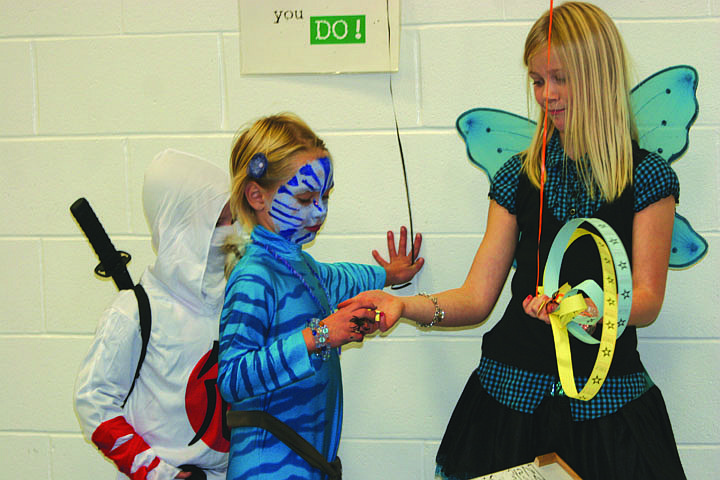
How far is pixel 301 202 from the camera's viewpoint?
1.36 meters

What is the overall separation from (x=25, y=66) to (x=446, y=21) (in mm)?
1122

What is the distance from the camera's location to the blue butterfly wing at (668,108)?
5.35 ft

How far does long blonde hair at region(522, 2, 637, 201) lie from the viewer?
4.40 ft

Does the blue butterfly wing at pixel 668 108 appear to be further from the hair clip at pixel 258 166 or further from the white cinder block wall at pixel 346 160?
the hair clip at pixel 258 166

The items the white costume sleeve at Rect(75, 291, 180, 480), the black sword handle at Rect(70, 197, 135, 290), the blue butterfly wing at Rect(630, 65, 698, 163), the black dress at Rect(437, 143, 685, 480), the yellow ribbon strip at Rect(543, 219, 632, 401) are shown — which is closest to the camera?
the yellow ribbon strip at Rect(543, 219, 632, 401)

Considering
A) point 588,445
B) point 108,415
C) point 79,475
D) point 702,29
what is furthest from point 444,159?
point 79,475

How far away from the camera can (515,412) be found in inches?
53.6

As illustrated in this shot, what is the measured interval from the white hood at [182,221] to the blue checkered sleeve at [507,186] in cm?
57

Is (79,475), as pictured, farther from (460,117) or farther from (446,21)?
(446,21)

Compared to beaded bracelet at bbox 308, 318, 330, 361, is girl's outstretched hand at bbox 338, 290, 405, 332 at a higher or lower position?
higher

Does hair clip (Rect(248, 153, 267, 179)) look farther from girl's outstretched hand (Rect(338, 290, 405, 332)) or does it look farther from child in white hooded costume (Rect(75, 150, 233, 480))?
girl's outstretched hand (Rect(338, 290, 405, 332))

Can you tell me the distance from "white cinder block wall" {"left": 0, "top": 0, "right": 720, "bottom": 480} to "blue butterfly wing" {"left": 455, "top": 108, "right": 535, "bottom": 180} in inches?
2.5

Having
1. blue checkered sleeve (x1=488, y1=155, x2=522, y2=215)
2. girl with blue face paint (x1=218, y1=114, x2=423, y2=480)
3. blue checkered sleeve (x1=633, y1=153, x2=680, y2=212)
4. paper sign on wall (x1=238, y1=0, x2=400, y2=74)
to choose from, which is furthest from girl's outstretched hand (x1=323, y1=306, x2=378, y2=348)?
paper sign on wall (x1=238, y1=0, x2=400, y2=74)

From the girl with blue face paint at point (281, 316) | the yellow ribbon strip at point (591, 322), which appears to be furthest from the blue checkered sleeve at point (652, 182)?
the girl with blue face paint at point (281, 316)
